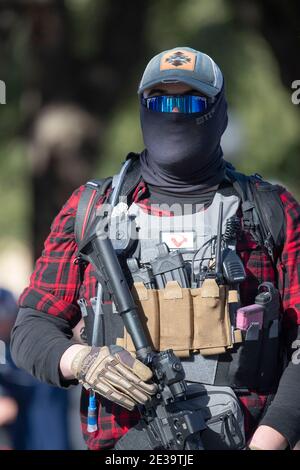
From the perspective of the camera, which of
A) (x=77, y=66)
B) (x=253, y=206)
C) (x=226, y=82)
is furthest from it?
(x=226, y=82)

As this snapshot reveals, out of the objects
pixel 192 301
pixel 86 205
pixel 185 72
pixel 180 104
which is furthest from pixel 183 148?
pixel 192 301

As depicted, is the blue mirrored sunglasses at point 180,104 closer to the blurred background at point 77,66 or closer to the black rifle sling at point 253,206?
the black rifle sling at point 253,206

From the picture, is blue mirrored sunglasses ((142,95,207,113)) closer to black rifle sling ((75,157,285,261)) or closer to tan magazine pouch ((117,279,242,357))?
black rifle sling ((75,157,285,261))

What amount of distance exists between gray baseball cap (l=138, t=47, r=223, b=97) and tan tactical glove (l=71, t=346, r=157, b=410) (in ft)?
2.80

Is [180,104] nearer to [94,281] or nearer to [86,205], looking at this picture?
[86,205]

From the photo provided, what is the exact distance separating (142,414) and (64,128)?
4789 millimetres

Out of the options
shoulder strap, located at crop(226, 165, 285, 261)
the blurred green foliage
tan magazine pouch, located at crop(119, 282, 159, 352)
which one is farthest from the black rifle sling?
the blurred green foliage

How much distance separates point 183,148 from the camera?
3217mm

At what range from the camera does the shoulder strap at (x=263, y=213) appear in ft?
10.3

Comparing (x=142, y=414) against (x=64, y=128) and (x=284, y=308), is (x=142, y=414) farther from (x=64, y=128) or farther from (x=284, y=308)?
(x=64, y=128)

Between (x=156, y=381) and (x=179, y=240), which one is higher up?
(x=179, y=240)

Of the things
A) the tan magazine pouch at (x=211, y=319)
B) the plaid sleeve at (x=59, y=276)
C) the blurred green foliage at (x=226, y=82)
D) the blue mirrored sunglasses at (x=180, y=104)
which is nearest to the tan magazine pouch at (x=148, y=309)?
the tan magazine pouch at (x=211, y=319)

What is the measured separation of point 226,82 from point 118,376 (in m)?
8.61

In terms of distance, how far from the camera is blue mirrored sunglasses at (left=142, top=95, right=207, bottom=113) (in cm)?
321
